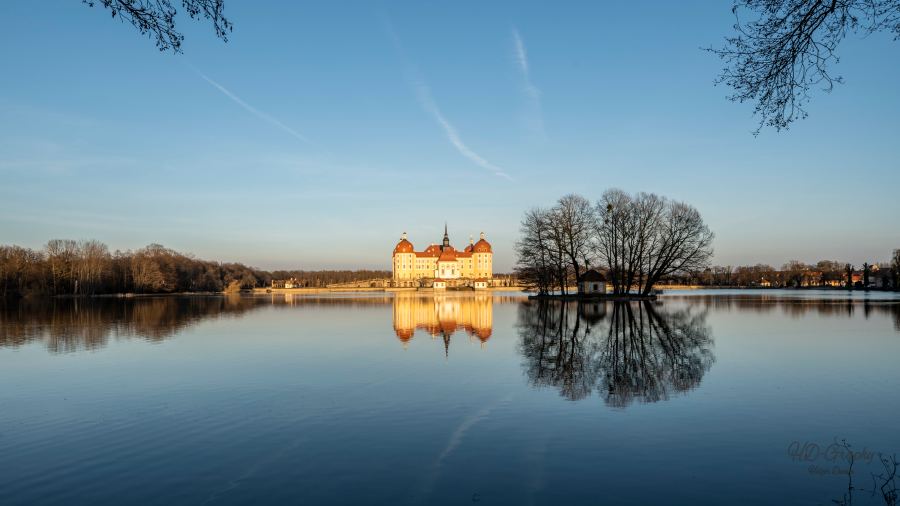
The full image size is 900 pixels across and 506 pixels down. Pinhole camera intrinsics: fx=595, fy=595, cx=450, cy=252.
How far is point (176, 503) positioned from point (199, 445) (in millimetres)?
2264

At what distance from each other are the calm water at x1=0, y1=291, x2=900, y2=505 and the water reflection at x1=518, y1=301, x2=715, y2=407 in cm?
12

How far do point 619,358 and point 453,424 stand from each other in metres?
8.20

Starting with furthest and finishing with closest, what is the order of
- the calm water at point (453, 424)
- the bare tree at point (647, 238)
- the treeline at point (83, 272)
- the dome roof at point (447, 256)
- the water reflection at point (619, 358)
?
the dome roof at point (447, 256) < the treeline at point (83, 272) < the bare tree at point (647, 238) < the water reflection at point (619, 358) < the calm water at point (453, 424)

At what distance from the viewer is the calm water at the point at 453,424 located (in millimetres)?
6582

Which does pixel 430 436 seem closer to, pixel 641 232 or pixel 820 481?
pixel 820 481

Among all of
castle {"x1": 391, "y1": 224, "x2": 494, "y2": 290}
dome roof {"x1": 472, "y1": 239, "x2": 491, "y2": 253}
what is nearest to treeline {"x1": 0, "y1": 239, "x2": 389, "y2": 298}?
castle {"x1": 391, "y1": 224, "x2": 494, "y2": 290}

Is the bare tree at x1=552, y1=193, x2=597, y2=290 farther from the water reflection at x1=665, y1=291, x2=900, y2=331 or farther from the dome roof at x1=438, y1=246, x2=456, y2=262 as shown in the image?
the dome roof at x1=438, y1=246, x2=456, y2=262

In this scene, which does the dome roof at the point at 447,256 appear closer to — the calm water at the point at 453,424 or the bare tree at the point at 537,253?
the bare tree at the point at 537,253

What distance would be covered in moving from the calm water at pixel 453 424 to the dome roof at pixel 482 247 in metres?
152

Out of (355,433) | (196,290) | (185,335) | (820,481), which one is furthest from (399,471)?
(196,290)

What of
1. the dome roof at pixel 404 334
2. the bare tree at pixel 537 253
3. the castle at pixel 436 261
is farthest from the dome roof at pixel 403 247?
the dome roof at pixel 404 334

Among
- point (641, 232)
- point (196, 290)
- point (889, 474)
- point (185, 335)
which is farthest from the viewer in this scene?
point (196, 290)

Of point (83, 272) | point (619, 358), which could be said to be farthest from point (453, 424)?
point (83, 272)

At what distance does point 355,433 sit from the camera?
8.85 meters
